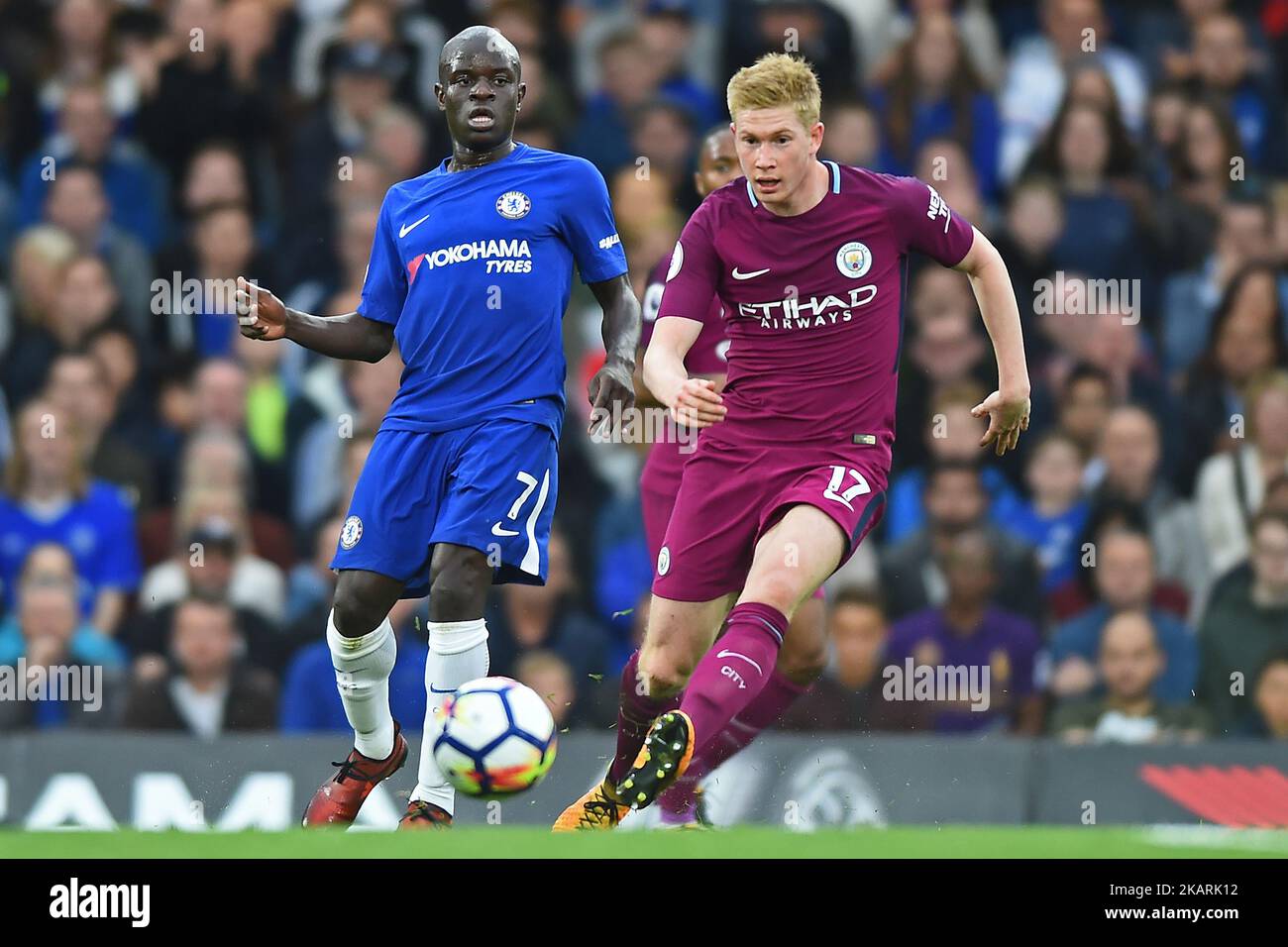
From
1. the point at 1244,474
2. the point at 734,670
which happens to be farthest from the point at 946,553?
the point at 734,670

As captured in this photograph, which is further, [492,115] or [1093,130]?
[1093,130]

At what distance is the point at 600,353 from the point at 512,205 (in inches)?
136

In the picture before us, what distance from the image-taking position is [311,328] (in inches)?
301

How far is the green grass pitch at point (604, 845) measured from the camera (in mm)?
5523

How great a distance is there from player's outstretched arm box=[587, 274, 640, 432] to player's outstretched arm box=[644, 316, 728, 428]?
0.37 ft

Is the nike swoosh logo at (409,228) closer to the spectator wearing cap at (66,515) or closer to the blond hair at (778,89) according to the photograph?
the blond hair at (778,89)

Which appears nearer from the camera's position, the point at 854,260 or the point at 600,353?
the point at 854,260

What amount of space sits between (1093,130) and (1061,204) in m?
0.44

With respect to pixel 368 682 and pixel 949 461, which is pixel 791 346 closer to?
pixel 368 682

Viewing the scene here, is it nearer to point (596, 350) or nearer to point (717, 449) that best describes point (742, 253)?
point (717, 449)

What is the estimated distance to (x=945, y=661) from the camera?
10.1 m
